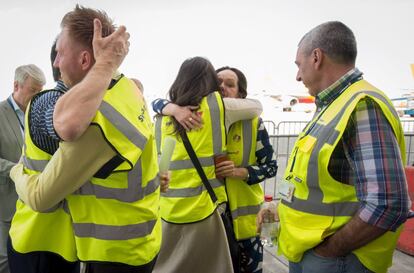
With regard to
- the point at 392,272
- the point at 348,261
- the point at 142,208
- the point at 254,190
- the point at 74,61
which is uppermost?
the point at 74,61

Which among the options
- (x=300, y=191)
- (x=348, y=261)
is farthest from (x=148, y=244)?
(x=348, y=261)

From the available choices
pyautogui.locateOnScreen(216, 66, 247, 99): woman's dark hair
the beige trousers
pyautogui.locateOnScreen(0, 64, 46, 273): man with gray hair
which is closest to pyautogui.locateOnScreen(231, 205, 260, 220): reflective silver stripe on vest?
the beige trousers

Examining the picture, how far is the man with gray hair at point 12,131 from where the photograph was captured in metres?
2.22

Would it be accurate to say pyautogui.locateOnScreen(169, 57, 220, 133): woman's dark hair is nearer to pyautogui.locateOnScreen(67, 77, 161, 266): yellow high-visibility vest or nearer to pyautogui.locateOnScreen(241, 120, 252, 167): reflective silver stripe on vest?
pyautogui.locateOnScreen(241, 120, 252, 167): reflective silver stripe on vest

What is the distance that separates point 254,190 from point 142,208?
3.72 ft

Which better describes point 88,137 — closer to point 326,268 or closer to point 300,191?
point 300,191

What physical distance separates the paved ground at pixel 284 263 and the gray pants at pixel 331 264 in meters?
1.80

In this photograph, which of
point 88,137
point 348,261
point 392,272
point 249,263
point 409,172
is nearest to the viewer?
point 88,137

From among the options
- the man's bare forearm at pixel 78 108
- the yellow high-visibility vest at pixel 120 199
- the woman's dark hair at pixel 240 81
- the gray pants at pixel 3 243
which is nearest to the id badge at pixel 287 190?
the yellow high-visibility vest at pixel 120 199

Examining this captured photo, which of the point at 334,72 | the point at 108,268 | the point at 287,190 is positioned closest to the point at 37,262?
the point at 108,268

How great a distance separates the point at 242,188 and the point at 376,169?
43.9 inches

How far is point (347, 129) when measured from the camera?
3.54 feet

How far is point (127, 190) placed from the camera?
3.46ft

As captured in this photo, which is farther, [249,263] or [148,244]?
[249,263]
